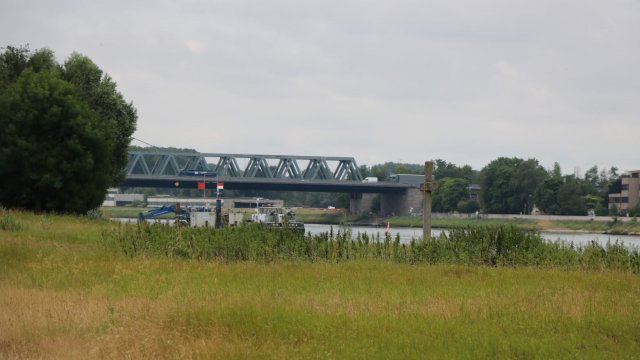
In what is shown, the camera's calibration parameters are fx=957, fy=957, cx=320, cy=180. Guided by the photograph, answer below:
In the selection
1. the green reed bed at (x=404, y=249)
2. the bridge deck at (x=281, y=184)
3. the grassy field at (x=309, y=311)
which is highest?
the bridge deck at (x=281, y=184)

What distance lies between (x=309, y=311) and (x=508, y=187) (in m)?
165

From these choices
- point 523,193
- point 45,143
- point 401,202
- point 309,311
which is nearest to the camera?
point 309,311

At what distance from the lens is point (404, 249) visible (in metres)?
33.6

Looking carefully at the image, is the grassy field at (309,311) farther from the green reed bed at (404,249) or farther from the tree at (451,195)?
the tree at (451,195)

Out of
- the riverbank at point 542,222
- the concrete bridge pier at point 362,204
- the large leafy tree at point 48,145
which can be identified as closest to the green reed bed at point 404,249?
the large leafy tree at point 48,145

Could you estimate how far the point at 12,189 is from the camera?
6600 cm

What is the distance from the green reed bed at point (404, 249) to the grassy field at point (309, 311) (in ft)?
7.18

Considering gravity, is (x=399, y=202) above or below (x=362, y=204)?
below

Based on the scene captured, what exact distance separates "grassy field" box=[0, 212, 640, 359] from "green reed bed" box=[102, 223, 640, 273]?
2.19m

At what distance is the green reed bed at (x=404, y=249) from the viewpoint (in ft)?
104

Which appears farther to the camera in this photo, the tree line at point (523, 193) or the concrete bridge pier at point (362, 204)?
the concrete bridge pier at point (362, 204)

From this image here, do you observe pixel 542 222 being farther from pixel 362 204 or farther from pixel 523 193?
pixel 362 204

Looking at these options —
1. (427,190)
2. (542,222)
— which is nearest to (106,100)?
(427,190)

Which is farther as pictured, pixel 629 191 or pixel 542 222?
pixel 629 191
